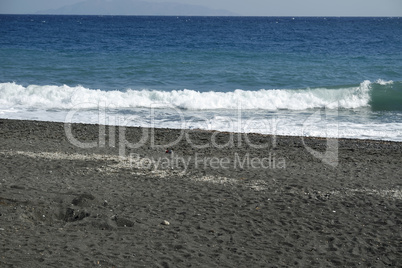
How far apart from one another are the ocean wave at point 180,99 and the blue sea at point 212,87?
0.04 meters

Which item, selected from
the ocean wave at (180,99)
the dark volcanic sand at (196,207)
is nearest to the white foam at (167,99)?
the ocean wave at (180,99)

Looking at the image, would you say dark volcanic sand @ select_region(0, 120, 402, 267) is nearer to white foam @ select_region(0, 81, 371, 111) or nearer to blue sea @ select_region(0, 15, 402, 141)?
blue sea @ select_region(0, 15, 402, 141)

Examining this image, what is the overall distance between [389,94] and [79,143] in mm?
14603

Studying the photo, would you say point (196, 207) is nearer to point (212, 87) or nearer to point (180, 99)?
point (180, 99)

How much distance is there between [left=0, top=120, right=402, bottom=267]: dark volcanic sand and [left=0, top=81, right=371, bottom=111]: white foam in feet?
22.0

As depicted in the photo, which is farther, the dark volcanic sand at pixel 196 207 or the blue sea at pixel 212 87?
the blue sea at pixel 212 87

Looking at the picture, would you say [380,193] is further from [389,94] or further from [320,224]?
[389,94]

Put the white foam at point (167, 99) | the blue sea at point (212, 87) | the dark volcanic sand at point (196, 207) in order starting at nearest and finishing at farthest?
the dark volcanic sand at point (196, 207)
the blue sea at point (212, 87)
the white foam at point (167, 99)

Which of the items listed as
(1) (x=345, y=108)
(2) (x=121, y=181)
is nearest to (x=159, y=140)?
(2) (x=121, y=181)

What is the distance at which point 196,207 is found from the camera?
22.6ft

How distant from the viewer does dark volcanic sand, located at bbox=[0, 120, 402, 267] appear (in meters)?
5.43

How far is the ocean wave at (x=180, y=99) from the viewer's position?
56.6ft

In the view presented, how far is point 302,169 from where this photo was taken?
907 centimetres

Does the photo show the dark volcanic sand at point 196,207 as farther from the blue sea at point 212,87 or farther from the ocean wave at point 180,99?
the ocean wave at point 180,99
